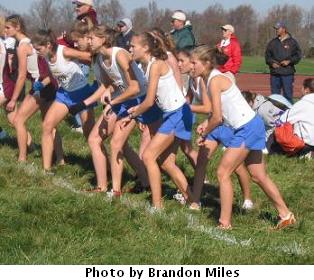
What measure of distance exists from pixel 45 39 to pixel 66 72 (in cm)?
47

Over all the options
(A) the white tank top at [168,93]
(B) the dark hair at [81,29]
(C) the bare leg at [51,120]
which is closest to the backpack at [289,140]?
(C) the bare leg at [51,120]

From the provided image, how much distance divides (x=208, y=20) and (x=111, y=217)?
229ft

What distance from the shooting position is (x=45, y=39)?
8.73 metres

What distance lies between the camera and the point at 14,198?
707 centimetres

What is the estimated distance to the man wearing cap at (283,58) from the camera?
14.7m

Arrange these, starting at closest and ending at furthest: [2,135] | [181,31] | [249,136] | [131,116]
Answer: [249,136] < [131,116] < [2,135] < [181,31]

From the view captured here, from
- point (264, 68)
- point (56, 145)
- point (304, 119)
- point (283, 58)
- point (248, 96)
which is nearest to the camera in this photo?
point (56, 145)

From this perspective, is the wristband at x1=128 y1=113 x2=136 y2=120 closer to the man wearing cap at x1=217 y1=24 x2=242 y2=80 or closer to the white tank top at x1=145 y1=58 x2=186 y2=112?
the white tank top at x1=145 y1=58 x2=186 y2=112

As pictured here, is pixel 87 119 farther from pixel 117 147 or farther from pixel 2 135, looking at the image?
pixel 2 135

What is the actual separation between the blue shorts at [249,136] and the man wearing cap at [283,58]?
8.03 m

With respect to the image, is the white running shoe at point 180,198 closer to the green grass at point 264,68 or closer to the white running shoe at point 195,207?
the white running shoe at point 195,207

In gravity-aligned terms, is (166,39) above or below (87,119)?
above

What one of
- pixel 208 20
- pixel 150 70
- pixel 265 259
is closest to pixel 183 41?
pixel 150 70

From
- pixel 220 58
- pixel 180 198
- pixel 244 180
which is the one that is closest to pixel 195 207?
pixel 180 198
